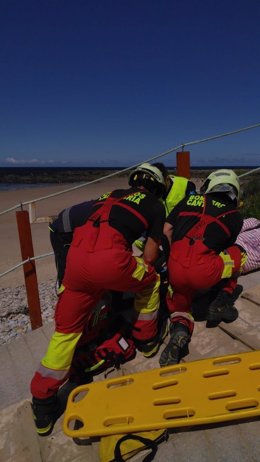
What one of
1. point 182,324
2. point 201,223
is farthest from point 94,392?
point 201,223

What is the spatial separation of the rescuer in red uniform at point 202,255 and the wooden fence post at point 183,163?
44.9 inches

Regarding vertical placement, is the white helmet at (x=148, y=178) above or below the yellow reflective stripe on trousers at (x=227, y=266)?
above

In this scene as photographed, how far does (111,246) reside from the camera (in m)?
2.52

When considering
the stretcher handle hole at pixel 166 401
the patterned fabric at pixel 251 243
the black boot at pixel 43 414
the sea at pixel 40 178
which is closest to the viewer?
the stretcher handle hole at pixel 166 401

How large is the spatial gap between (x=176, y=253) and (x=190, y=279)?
24cm

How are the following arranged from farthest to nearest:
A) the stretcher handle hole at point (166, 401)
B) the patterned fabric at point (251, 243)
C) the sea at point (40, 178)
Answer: the sea at point (40, 178) < the patterned fabric at point (251, 243) < the stretcher handle hole at point (166, 401)

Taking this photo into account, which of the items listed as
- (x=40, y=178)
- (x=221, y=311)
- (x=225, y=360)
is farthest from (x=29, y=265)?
(x=40, y=178)

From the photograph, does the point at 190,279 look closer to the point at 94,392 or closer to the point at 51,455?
the point at 94,392

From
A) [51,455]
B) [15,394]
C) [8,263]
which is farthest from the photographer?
[8,263]

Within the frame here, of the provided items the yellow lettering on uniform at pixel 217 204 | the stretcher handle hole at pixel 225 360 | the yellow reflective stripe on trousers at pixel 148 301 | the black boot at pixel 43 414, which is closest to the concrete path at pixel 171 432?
the black boot at pixel 43 414

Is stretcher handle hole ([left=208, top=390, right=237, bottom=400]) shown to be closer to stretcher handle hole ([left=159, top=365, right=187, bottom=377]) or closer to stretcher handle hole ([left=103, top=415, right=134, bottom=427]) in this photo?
stretcher handle hole ([left=159, top=365, right=187, bottom=377])

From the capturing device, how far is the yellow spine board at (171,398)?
7.07 feet

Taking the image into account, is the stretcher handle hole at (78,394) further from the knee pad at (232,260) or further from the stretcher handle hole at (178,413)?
the knee pad at (232,260)

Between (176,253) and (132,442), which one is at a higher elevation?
(176,253)
